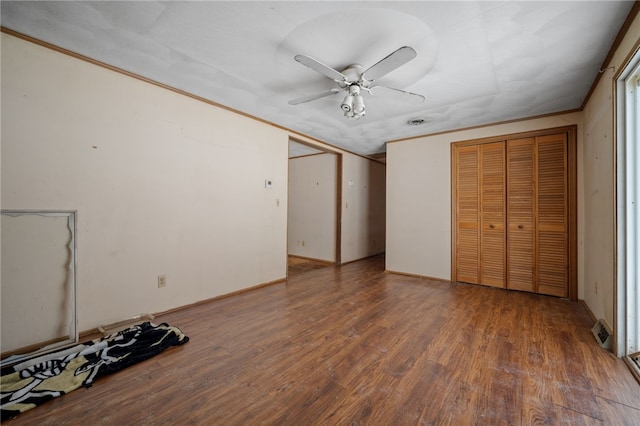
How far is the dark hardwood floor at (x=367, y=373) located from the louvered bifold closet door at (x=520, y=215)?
Answer: 74cm

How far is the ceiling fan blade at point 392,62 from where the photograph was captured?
5.60 ft

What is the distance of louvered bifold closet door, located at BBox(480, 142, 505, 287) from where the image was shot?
379 centimetres

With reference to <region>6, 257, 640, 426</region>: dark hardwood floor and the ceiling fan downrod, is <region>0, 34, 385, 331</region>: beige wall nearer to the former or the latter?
<region>6, 257, 640, 426</region>: dark hardwood floor

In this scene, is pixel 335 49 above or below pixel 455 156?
above

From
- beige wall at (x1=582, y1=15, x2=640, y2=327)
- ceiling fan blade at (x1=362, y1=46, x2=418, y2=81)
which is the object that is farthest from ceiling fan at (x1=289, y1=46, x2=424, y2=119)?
beige wall at (x1=582, y1=15, x2=640, y2=327)

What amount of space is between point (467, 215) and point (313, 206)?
120 inches

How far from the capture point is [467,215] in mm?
4051

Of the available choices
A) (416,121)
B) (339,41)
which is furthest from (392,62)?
(416,121)

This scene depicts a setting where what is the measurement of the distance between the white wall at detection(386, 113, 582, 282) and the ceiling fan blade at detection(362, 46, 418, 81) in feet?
8.57

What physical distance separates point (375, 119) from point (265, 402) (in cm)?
342

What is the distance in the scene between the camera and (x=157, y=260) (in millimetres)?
2727

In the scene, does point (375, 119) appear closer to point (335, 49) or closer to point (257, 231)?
→ point (335, 49)

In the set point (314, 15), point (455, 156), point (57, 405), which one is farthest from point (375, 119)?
point (57, 405)

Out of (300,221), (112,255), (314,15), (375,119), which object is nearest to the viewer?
(314,15)
